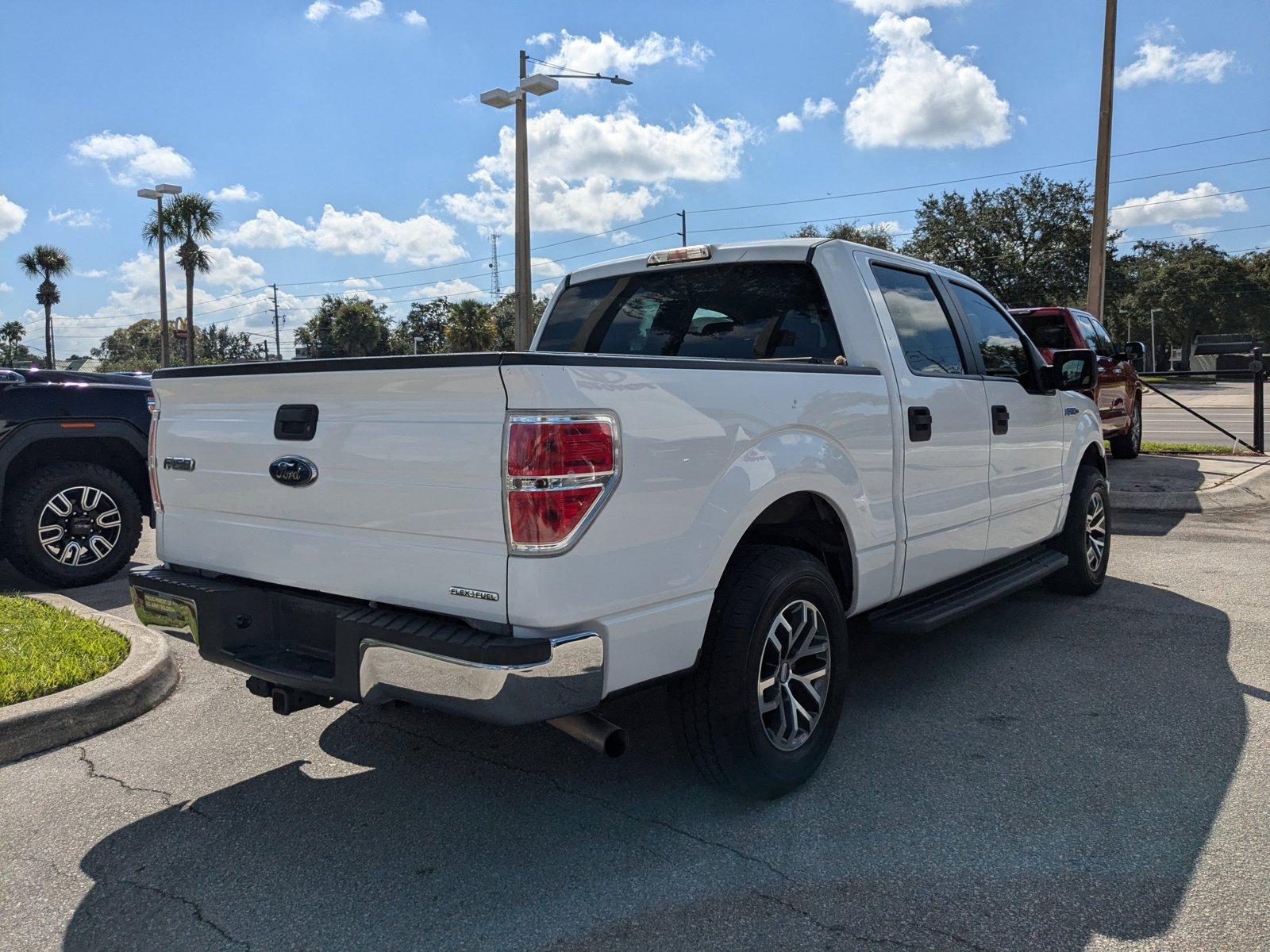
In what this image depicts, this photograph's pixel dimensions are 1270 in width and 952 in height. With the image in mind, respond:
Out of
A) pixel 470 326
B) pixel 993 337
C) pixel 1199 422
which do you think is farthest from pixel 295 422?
pixel 470 326

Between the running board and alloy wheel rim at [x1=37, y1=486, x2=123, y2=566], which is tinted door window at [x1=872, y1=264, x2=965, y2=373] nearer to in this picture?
the running board

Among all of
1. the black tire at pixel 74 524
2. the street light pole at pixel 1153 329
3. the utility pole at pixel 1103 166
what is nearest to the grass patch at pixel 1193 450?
the utility pole at pixel 1103 166

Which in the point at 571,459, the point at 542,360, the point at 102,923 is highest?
the point at 542,360

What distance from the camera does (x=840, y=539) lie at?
12.0 feet

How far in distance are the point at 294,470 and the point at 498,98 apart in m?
11.6

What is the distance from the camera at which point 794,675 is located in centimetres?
333

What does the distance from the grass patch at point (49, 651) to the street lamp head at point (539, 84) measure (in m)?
9.98

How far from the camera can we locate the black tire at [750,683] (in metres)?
2.98

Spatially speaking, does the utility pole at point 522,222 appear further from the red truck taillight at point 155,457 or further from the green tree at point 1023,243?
the green tree at point 1023,243

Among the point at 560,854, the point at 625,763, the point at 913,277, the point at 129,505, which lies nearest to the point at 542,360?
the point at 560,854

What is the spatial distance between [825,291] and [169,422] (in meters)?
2.59

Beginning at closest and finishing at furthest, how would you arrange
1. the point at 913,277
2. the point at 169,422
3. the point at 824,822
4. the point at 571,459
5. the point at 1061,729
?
the point at 571,459, the point at 824,822, the point at 169,422, the point at 1061,729, the point at 913,277

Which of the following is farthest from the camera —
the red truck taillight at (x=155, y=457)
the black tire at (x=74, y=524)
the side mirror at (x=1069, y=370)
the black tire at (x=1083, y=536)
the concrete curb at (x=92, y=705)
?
the black tire at (x=74, y=524)

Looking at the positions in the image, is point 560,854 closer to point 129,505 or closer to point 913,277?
point 913,277
